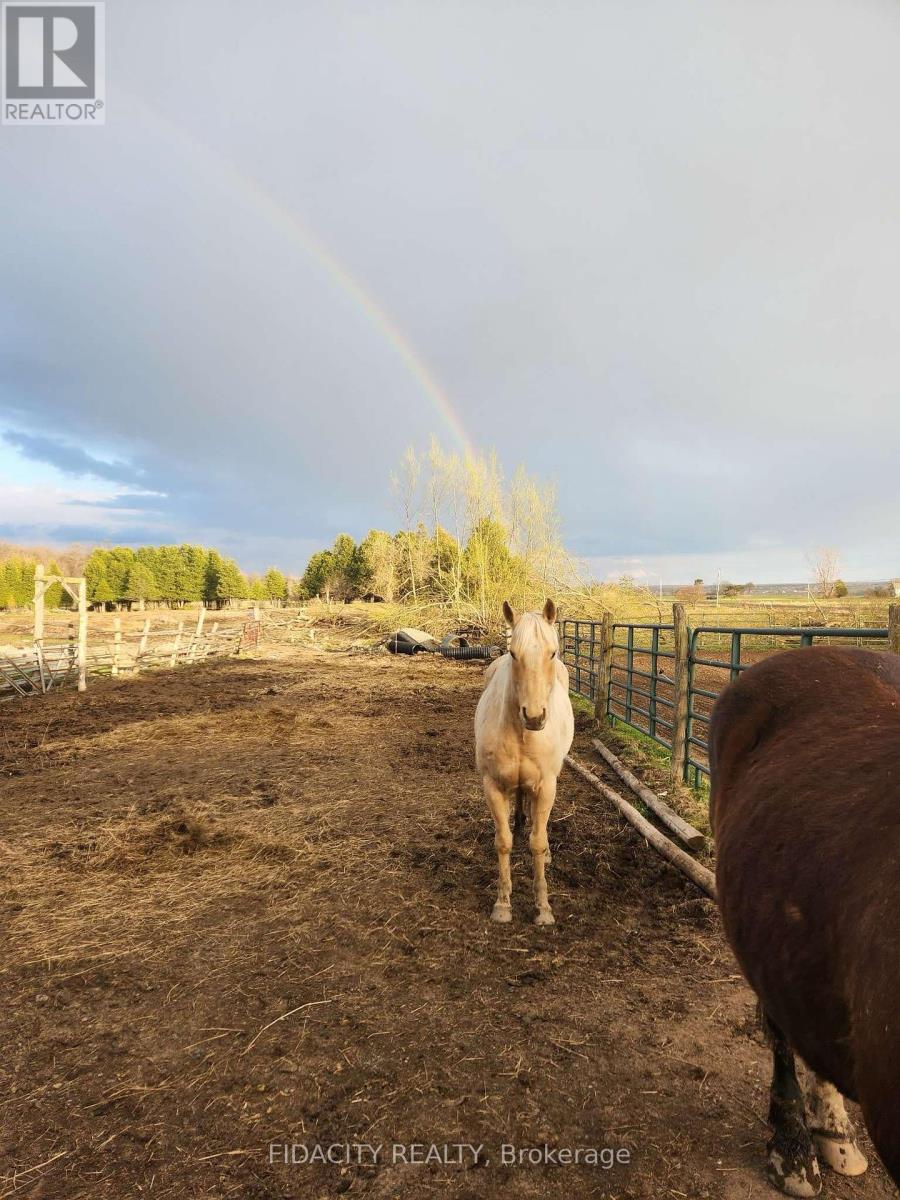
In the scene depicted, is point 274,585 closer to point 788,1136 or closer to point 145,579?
point 145,579

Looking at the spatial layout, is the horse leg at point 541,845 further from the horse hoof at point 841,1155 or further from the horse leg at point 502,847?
the horse hoof at point 841,1155

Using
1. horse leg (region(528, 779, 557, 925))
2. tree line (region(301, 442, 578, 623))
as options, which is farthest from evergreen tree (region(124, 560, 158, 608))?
horse leg (region(528, 779, 557, 925))

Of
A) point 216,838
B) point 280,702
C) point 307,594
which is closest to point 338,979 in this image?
point 216,838

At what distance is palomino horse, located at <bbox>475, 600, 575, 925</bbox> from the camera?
3.29 metres

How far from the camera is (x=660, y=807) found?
4969 mm

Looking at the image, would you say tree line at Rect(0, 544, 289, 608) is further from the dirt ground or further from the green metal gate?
the dirt ground

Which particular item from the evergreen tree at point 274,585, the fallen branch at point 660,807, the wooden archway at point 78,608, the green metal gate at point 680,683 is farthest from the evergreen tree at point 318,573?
the fallen branch at point 660,807

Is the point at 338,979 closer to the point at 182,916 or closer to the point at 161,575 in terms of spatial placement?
the point at 182,916

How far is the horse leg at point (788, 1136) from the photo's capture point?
6.01ft

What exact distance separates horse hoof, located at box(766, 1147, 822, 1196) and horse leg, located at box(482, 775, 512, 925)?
174 cm

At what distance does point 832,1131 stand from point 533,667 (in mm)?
2106

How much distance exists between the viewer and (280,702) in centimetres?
1175

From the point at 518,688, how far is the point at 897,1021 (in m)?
2.35

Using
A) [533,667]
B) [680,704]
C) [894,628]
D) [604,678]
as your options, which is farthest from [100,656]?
[894,628]
